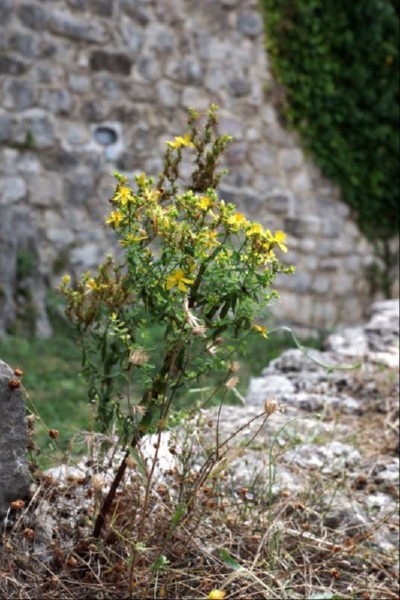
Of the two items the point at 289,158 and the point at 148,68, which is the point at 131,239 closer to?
the point at 148,68

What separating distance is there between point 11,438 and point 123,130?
5995 mm

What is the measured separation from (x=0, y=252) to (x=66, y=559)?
17.0ft

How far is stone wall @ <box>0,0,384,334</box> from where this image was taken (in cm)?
786

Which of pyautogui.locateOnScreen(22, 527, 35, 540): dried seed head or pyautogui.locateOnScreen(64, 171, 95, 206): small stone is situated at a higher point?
pyautogui.locateOnScreen(64, 171, 95, 206): small stone

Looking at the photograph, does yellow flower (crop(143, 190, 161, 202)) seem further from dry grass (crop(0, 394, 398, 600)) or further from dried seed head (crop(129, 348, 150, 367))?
dry grass (crop(0, 394, 398, 600))

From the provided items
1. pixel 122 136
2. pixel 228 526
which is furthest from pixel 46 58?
pixel 228 526

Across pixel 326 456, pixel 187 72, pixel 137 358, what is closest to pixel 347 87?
pixel 187 72

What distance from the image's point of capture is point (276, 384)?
459 centimetres

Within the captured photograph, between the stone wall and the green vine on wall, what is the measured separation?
14cm

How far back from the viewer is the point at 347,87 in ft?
30.2

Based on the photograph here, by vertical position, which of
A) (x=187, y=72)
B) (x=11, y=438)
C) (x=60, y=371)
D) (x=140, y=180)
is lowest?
(x=11, y=438)

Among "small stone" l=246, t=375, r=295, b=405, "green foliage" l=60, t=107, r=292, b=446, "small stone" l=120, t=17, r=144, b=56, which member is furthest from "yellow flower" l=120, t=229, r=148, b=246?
"small stone" l=120, t=17, r=144, b=56

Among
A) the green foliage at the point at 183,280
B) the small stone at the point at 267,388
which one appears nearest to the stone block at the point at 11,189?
the small stone at the point at 267,388

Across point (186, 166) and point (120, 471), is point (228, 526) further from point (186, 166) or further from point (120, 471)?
point (186, 166)
